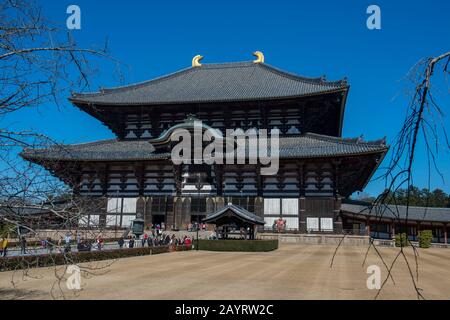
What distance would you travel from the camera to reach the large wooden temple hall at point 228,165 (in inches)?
1531

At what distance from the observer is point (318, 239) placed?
37.9 meters

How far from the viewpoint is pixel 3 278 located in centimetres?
1573

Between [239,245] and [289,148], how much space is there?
12.9m

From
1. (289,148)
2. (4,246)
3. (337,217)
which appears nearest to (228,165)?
(289,148)

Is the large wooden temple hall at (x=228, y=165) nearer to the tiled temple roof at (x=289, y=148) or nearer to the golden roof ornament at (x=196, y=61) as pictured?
the tiled temple roof at (x=289, y=148)

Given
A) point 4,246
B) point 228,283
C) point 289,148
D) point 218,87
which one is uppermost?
point 218,87

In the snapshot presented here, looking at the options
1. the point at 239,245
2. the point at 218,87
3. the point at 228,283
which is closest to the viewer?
the point at 228,283

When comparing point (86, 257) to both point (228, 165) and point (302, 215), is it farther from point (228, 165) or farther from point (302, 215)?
point (302, 215)

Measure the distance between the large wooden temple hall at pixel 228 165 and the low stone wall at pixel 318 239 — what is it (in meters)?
0.86

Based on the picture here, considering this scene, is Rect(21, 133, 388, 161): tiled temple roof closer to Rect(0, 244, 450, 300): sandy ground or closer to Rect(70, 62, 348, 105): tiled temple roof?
Rect(70, 62, 348, 105): tiled temple roof

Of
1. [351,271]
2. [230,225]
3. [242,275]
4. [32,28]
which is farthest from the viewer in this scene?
[230,225]
